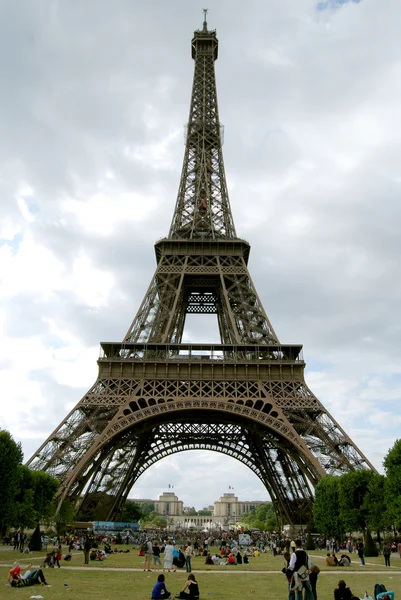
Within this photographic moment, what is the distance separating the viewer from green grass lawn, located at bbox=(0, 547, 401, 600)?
1391cm

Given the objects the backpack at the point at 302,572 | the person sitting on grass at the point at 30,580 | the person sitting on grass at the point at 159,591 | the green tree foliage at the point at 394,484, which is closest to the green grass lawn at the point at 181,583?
the person sitting on grass at the point at 30,580

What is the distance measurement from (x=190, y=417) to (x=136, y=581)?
3178 centimetres

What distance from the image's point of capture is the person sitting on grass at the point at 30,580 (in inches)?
597

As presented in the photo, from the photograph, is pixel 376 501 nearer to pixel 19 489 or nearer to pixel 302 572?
pixel 19 489

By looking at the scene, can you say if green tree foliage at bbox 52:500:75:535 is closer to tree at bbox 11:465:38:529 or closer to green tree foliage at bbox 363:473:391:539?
tree at bbox 11:465:38:529

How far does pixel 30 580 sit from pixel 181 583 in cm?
472

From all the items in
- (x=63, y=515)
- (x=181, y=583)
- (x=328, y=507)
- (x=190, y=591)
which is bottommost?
(x=181, y=583)

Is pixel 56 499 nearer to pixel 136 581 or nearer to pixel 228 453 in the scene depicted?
pixel 136 581

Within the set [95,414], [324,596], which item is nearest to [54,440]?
[95,414]

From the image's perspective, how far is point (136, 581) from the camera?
17562 millimetres

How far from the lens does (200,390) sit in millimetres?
41594

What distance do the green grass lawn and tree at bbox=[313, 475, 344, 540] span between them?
1286 cm

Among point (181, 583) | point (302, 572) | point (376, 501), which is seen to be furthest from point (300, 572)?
point (376, 501)

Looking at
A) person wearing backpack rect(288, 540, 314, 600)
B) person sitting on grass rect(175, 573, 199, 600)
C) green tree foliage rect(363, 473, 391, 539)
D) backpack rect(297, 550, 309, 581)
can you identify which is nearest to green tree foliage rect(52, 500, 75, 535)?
green tree foliage rect(363, 473, 391, 539)
